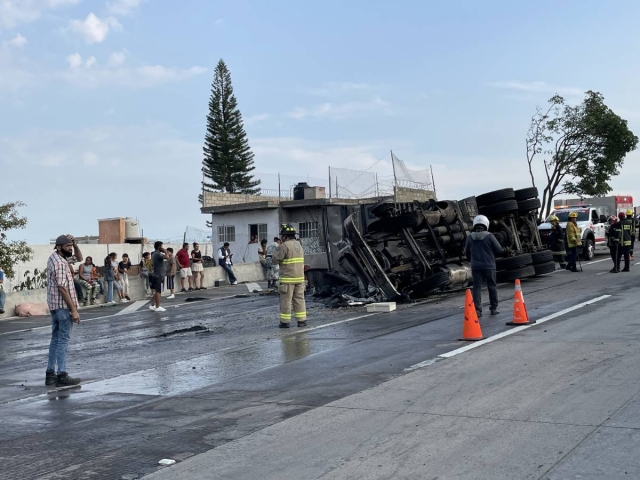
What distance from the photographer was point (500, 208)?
19.6 meters

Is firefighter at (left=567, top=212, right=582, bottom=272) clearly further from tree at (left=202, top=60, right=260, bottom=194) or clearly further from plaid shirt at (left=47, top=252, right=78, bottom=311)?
tree at (left=202, top=60, right=260, bottom=194)

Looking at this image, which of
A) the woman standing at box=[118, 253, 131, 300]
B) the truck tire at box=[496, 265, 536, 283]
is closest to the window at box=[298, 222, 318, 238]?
the woman standing at box=[118, 253, 131, 300]

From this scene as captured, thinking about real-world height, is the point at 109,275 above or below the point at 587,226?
below

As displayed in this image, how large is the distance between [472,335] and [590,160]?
130ft

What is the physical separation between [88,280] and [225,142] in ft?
152

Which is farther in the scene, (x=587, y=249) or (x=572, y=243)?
(x=587, y=249)

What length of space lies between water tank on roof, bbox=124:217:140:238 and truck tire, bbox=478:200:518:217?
3109cm

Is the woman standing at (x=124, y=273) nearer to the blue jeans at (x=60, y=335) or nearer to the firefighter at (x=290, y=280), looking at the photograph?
the firefighter at (x=290, y=280)

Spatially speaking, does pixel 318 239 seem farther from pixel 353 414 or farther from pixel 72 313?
pixel 353 414

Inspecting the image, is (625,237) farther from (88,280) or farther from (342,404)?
(342,404)

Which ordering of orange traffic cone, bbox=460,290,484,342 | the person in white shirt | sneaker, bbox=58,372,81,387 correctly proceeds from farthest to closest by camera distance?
the person in white shirt, orange traffic cone, bbox=460,290,484,342, sneaker, bbox=58,372,81,387

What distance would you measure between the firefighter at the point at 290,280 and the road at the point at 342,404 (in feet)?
2.25

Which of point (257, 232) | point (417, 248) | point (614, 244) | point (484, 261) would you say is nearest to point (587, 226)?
point (614, 244)

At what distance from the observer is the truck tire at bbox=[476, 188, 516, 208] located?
64.8ft
